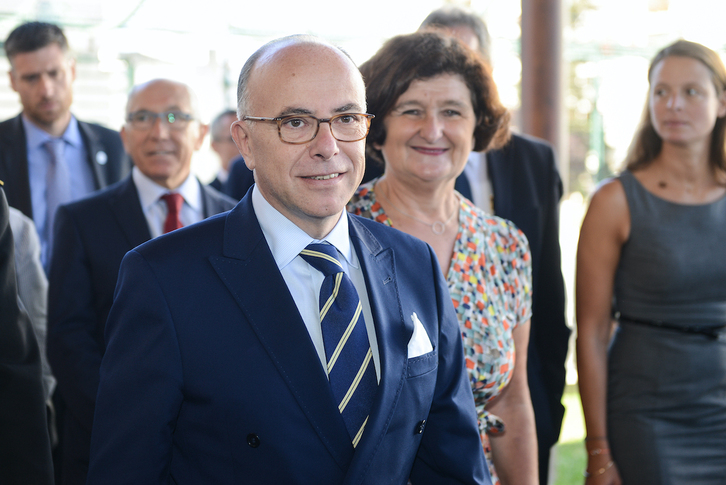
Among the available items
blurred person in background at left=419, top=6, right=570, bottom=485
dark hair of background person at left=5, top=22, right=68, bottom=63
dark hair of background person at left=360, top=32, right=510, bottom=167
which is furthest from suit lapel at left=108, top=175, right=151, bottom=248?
dark hair of background person at left=5, top=22, right=68, bottom=63

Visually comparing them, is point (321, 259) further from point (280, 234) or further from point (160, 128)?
point (160, 128)

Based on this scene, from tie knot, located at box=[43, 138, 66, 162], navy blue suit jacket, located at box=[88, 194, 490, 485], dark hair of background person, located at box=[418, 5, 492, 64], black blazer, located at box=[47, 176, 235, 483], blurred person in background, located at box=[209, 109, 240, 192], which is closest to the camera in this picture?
navy blue suit jacket, located at box=[88, 194, 490, 485]

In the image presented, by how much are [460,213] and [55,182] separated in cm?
229

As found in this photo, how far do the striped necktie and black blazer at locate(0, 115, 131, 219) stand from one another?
2.46 metres

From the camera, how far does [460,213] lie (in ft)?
7.85

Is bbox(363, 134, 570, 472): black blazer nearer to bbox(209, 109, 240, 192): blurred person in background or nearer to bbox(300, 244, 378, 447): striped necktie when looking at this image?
bbox(300, 244, 378, 447): striped necktie

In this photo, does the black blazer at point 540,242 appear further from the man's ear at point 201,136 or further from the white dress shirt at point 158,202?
the man's ear at point 201,136

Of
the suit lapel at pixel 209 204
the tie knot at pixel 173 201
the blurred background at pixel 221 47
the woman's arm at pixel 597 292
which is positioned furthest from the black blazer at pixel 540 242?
the blurred background at pixel 221 47

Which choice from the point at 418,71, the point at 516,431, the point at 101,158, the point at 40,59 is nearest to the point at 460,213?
the point at 418,71

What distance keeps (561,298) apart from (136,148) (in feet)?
6.14

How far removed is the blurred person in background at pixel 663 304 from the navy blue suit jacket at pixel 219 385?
1.57 meters

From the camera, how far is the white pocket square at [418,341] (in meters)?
1.64

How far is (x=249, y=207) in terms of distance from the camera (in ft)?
5.38

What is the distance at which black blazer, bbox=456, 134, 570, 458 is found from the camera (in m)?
2.77
